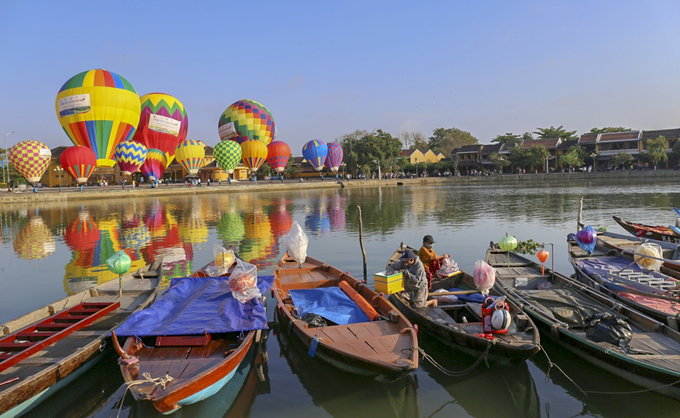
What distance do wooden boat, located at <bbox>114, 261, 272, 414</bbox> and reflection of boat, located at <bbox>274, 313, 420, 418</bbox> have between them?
3.85ft

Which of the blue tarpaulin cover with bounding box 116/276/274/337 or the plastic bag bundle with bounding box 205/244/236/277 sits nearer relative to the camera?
the blue tarpaulin cover with bounding box 116/276/274/337

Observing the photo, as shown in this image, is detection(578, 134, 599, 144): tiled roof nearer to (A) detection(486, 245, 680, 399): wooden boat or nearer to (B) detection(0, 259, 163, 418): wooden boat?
(A) detection(486, 245, 680, 399): wooden boat

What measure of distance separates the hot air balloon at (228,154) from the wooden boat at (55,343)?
49.6 m

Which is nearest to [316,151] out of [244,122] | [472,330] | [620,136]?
[244,122]

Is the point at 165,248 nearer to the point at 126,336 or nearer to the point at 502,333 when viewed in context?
the point at 126,336

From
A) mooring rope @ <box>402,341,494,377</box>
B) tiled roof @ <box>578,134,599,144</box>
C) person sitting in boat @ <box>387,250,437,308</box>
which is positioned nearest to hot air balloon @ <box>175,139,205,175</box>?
person sitting in boat @ <box>387,250,437,308</box>

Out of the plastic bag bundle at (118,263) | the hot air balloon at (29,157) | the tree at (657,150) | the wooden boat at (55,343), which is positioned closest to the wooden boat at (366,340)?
the wooden boat at (55,343)

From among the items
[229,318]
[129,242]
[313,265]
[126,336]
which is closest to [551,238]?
[313,265]

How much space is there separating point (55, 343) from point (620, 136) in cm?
8505

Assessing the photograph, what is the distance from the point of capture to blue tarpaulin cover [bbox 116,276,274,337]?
7.31 m

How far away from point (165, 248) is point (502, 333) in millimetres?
16406

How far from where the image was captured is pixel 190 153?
56.2 metres

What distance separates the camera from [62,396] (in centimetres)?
684

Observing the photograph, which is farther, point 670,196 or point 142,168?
point 142,168
